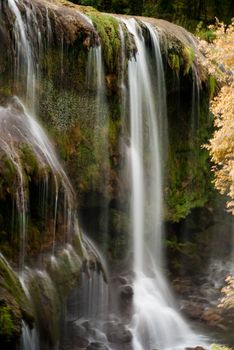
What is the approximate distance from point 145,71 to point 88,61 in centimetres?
231

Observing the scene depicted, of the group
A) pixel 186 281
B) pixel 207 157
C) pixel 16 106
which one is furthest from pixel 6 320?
pixel 207 157

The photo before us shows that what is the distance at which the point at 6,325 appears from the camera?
23.8 ft

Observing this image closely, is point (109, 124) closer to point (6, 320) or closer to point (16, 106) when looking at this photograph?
point (16, 106)

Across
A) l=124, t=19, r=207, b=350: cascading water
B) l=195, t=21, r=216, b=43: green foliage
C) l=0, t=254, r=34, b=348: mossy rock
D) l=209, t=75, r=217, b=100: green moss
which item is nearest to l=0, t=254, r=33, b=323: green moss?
l=0, t=254, r=34, b=348: mossy rock

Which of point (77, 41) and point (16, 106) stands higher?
point (77, 41)

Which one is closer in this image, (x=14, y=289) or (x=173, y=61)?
(x=14, y=289)

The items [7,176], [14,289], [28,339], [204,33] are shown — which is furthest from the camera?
[204,33]

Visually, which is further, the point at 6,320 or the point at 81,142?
the point at 81,142

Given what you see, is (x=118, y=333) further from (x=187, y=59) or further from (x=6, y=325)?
(x=187, y=59)

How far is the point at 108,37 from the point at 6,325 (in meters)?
8.51

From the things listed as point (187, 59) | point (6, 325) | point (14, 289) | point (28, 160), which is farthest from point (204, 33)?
point (6, 325)

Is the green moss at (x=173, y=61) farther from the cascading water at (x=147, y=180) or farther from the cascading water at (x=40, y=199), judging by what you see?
the cascading water at (x=40, y=199)

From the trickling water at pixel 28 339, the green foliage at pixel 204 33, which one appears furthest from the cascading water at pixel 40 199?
the green foliage at pixel 204 33

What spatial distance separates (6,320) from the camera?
726 cm
